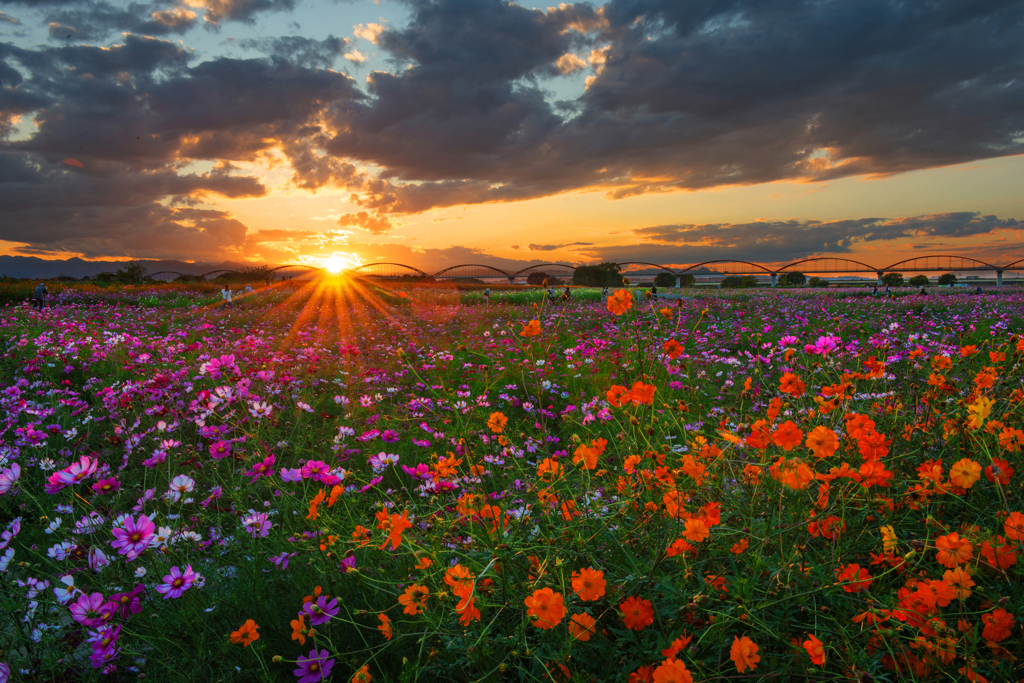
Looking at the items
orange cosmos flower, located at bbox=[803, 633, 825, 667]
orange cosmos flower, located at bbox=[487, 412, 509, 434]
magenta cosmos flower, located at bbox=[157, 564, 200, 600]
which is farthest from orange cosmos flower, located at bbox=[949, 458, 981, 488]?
magenta cosmos flower, located at bbox=[157, 564, 200, 600]

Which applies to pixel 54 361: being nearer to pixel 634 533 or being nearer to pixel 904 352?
pixel 634 533

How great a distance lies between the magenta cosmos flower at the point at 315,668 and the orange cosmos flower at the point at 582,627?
646 millimetres

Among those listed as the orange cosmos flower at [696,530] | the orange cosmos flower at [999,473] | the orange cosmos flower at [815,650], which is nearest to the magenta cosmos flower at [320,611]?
the orange cosmos flower at [696,530]

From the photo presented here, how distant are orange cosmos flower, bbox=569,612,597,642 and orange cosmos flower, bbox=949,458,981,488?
3.96ft

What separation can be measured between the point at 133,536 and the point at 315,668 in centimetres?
72

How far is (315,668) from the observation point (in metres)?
1.29

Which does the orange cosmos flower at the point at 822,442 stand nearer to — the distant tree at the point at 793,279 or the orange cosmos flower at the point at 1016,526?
the orange cosmos flower at the point at 1016,526

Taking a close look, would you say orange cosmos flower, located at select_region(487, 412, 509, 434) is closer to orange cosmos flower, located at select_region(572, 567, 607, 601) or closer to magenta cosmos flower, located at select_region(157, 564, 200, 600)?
orange cosmos flower, located at select_region(572, 567, 607, 601)

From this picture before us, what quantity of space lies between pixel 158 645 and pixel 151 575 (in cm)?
35

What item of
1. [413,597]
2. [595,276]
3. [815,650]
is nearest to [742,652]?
[815,650]

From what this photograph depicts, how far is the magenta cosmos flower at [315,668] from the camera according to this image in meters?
1.25

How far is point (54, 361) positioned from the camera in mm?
5156

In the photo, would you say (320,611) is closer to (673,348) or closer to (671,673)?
(671,673)

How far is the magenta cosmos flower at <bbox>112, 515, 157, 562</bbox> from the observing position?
142cm
